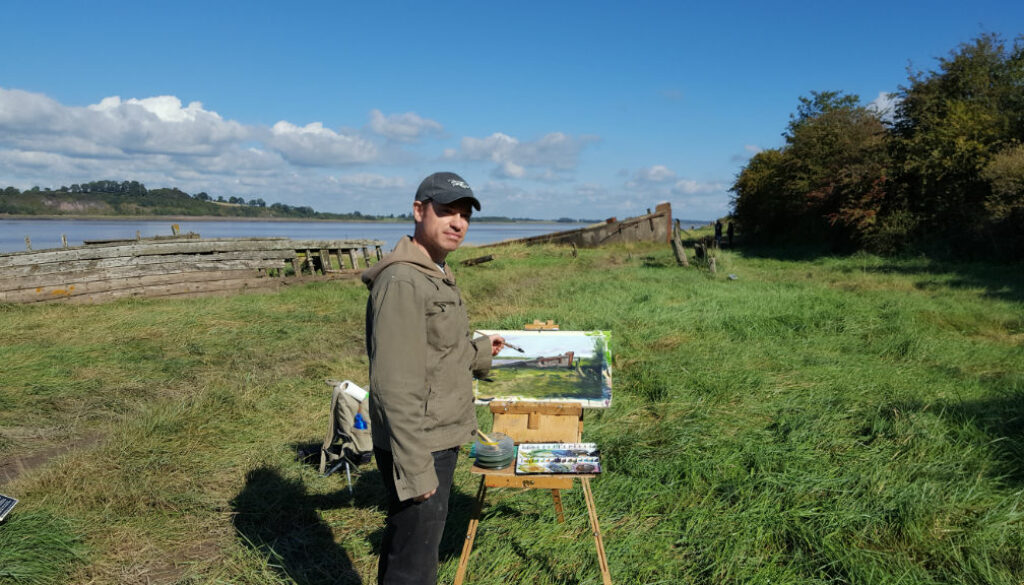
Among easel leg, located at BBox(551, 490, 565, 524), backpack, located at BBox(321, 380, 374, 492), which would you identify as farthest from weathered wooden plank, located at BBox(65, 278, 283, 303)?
easel leg, located at BBox(551, 490, 565, 524)

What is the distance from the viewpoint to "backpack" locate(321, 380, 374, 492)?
4941 millimetres

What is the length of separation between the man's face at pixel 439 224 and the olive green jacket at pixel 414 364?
2.6 inches

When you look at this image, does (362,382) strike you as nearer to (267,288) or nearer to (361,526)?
(361,526)

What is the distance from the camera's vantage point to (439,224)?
2.47 metres

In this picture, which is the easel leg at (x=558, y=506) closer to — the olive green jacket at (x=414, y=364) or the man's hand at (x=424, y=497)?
the olive green jacket at (x=414, y=364)

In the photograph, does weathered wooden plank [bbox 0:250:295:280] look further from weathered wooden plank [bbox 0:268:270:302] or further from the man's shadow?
the man's shadow

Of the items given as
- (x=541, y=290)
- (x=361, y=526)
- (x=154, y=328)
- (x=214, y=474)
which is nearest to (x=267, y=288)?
(x=154, y=328)

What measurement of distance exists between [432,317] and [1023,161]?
18950 mm

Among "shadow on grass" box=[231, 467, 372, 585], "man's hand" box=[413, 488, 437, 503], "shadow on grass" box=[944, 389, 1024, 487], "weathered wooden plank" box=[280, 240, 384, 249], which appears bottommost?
"shadow on grass" box=[231, 467, 372, 585]

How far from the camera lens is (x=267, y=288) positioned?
53.9 feet

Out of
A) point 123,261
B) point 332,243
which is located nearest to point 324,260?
point 332,243

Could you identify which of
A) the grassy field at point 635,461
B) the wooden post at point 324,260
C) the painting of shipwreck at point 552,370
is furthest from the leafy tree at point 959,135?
the wooden post at point 324,260

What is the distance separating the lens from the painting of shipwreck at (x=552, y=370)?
470 cm

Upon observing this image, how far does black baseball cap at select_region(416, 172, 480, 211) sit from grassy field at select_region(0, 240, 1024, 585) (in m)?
2.31
